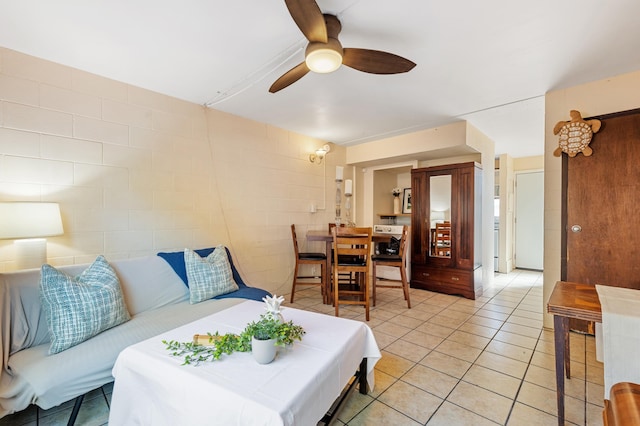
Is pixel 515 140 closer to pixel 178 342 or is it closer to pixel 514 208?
pixel 514 208

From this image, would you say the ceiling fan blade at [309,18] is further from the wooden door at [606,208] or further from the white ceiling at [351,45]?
the wooden door at [606,208]

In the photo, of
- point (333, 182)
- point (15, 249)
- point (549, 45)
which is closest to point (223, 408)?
point (15, 249)

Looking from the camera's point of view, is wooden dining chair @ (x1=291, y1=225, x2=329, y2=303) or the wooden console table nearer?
the wooden console table

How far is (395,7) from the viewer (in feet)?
5.19

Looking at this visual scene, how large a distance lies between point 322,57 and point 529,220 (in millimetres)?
5659

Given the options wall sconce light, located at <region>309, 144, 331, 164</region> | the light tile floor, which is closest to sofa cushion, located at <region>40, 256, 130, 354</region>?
the light tile floor

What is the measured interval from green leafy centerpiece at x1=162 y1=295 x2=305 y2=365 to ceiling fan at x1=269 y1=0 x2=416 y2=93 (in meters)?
1.44

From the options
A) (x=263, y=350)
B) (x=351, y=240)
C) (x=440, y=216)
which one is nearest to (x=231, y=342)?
(x=263, y=350)

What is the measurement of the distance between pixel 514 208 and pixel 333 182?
3.72m

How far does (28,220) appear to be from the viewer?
174cm

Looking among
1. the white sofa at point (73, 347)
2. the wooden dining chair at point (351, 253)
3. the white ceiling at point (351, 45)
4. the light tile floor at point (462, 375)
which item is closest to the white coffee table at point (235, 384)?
the white sofa at point (73, 347)

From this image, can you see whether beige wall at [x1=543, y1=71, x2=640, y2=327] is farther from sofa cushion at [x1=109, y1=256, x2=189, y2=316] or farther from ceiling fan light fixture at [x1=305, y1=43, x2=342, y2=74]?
sofa cushion at [x1=109, y1=256, x2=189, y2=316]

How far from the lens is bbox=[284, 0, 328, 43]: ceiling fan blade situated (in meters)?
1.30

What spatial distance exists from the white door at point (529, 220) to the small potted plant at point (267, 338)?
19.3ft
